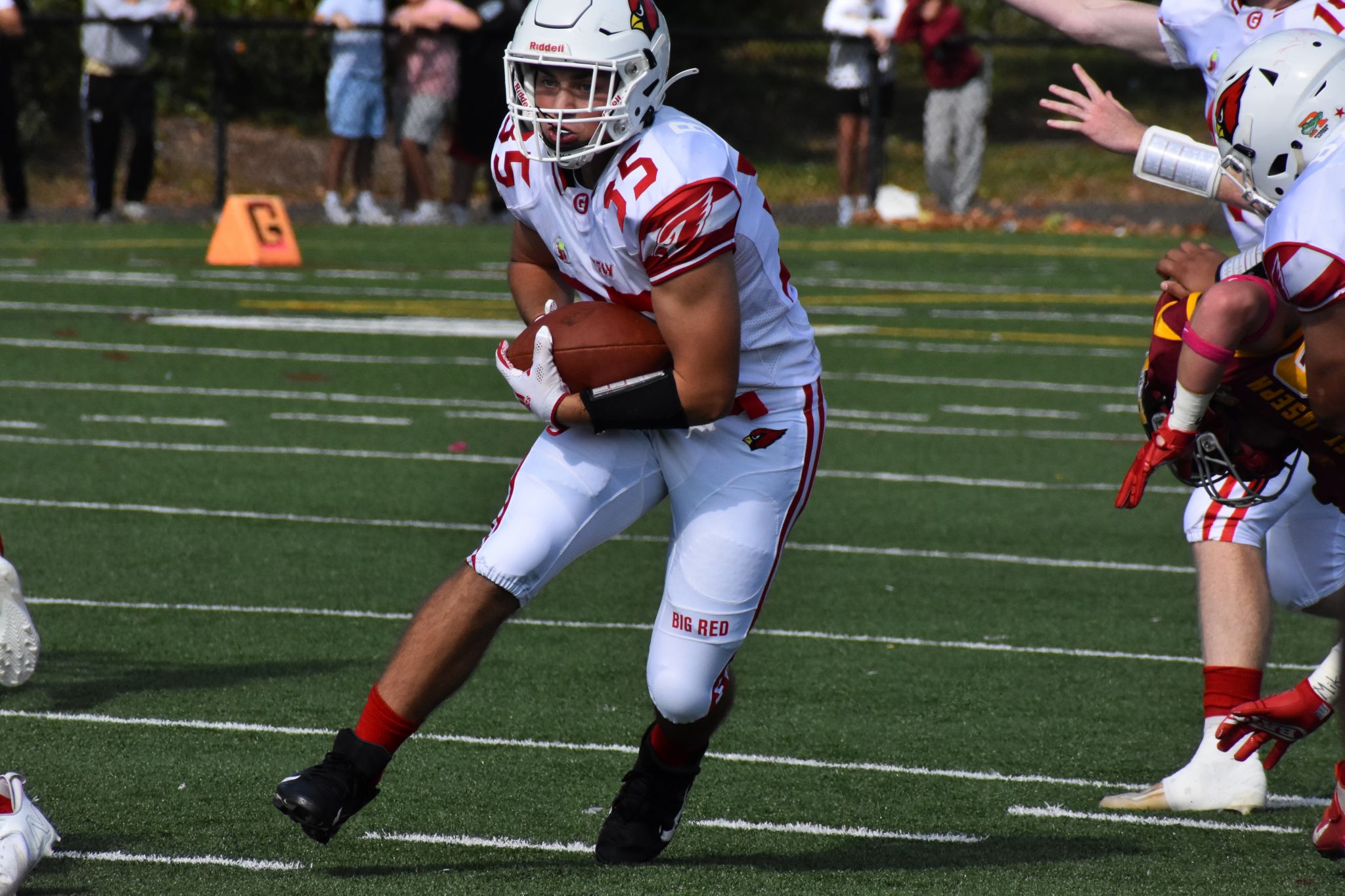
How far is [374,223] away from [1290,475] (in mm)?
14397

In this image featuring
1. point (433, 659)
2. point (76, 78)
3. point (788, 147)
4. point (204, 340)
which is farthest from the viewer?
point (788, 147)

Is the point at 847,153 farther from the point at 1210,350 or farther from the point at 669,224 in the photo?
the point at 669,224

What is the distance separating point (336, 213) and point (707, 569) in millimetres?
14525

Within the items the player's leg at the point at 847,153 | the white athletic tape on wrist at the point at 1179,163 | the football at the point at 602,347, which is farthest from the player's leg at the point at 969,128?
the football at the point at 602,347

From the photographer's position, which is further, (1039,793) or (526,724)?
(526,724)

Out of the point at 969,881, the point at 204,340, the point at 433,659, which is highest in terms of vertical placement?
the point at 433,659

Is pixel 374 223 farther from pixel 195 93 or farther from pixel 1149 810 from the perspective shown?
pixel 1149 810

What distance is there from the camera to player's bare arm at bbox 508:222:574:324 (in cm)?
440

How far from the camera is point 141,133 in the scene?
1675cm

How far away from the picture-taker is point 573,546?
402 centimetres

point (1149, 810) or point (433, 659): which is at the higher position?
point (433, 659)

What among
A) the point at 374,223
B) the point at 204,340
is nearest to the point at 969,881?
the point at 204,340

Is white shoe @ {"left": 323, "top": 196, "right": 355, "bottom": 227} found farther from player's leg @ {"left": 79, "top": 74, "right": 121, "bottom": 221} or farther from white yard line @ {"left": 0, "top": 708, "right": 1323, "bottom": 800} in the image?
white yard line @ {"left": 0, "top": 708, "right": 1323, "bottom": 800}

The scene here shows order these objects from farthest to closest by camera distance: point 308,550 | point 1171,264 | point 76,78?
1. point 76,78
2. point 308,550
3. point 1171,264
